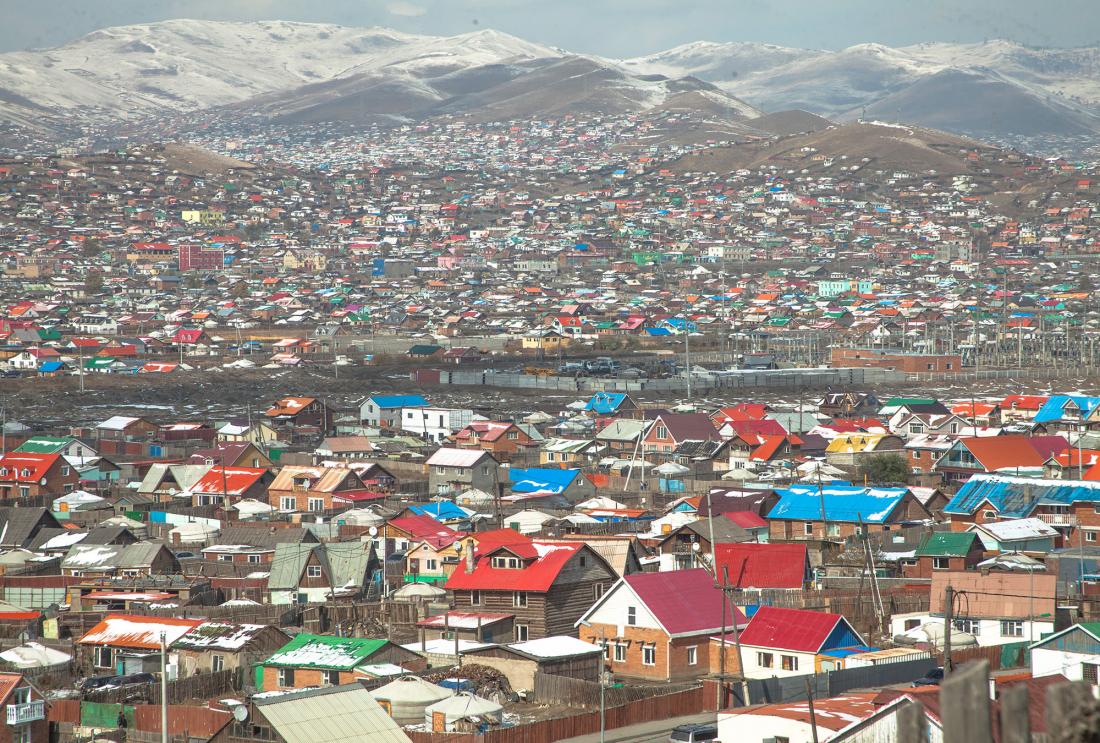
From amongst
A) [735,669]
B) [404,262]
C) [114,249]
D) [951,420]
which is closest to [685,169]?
[404,262]

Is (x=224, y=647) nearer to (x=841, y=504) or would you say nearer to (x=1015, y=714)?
(x=841, y=504)

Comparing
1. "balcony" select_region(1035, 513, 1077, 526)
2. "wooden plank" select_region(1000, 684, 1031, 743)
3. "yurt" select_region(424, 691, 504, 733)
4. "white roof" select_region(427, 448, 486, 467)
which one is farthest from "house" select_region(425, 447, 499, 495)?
"wooden plank" select_region(1000, 684, 1031, 743)

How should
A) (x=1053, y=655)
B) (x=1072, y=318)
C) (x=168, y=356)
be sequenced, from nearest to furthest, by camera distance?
(x=1053, y=655) < (x=168, y=356) < (x=1072, y=318)

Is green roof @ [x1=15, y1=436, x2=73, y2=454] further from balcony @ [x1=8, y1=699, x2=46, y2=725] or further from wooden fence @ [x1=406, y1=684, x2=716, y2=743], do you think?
wooden fence @ [x1=406, y1=684, x2=716, y2=743]

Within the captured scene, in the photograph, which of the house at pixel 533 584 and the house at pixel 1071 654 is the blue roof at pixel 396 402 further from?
the house at pixel 1071 654

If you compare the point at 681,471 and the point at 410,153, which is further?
the point at 410,153

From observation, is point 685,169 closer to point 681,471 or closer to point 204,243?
point 204,243

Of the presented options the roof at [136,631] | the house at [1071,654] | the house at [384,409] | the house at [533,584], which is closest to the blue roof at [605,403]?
the house at [384,409]
